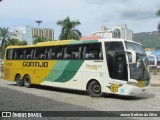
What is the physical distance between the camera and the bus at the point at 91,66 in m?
16.5

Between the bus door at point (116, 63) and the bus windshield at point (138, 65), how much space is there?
1.11 feet

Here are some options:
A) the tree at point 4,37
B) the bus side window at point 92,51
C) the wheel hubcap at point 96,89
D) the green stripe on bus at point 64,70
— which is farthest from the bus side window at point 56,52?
the tree at point 4,37

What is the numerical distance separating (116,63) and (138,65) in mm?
1038

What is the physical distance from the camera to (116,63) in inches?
663

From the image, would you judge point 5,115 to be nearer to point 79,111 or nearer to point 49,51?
point 79,111

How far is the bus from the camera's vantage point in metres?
16.5

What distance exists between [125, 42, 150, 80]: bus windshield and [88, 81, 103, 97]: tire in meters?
2.12

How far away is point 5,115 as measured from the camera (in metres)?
10.3

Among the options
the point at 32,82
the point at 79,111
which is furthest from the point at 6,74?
the point at 79,111

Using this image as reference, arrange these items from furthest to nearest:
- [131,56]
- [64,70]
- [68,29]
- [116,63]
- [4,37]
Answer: [4,37]
[68,29]
[64,70]
[116,63]
[131,56]

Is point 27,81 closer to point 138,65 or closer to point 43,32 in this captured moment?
point 138,65

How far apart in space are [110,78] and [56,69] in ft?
14.3

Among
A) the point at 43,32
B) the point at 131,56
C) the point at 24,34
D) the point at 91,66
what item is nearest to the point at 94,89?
the point at 91,66

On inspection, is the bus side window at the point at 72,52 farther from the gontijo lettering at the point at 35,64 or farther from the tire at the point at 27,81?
the tire at the point at 27,81
